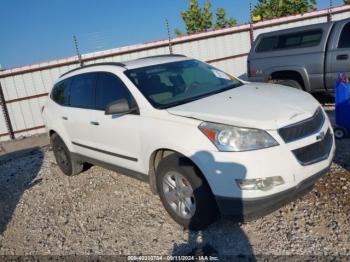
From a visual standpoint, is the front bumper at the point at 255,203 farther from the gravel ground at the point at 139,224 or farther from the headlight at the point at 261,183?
the gravel ground at the point at 139,224

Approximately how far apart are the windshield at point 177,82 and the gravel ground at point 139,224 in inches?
54.1

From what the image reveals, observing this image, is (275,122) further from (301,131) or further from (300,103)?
(300,103)

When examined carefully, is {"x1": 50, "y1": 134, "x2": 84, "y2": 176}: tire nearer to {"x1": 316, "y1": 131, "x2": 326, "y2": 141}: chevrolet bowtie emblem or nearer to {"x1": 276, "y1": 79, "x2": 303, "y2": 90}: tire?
{"x1": 316, "y1": 131, "x2": 326, "y2": 141}: chevrolet bowtie emblem

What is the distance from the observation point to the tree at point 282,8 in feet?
71.9

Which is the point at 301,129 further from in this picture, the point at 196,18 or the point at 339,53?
the point at 196,18

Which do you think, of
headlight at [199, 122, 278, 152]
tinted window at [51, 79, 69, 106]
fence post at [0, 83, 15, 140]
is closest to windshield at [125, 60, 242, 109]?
headlight at [199, 122, 278, 152]

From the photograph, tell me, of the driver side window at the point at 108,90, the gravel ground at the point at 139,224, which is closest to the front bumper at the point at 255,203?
the gravel ground at the point at 139,224

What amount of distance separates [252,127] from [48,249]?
2.62 m

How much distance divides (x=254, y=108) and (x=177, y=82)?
1239 mm

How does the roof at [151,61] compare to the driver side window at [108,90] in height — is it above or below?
above

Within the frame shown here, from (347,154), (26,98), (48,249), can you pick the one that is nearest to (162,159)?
(48,249)

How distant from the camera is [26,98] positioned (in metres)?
12.1

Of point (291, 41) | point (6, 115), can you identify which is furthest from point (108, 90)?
point (6, 115)

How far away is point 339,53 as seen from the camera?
7.25m
